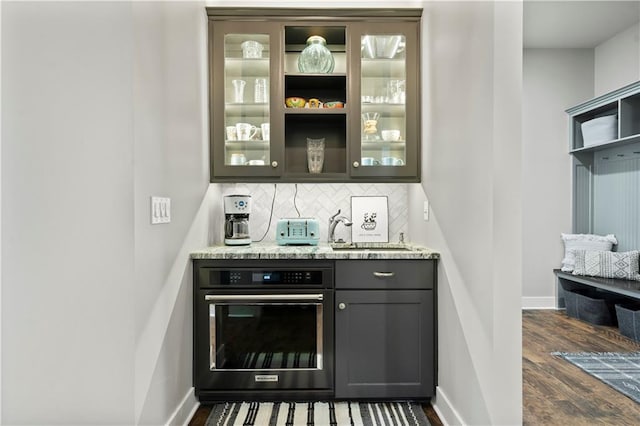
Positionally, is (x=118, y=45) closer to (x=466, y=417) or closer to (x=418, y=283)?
(x=418, y=283)

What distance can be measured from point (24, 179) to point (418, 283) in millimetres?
2050

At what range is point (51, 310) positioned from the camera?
1563 millimetres

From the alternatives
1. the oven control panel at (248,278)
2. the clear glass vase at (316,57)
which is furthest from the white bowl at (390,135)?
the oven control panel at (248,278)

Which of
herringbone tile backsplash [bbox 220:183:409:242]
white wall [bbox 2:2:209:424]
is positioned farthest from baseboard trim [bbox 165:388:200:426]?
herringbone tile backsplash [bbox 220:183:409:242]

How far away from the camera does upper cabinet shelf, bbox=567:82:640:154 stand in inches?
146

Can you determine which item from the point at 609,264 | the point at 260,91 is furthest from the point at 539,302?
the point at 260,91

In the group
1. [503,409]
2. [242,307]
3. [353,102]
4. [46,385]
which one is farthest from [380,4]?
[46,385]

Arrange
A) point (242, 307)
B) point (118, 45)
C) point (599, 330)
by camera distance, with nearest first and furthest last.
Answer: point (118, 45) → point (242, 307) → point (599, 330)

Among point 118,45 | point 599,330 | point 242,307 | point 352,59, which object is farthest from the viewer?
point 599,330

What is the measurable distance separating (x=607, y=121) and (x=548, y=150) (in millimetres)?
674

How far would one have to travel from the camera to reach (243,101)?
2701 mm

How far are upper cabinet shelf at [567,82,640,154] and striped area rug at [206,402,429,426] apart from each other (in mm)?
3374

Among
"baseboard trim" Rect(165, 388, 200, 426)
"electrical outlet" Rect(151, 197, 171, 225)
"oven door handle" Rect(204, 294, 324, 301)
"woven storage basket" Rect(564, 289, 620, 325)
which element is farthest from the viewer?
"woven storage basket" Rect(564, 289, 620, 325)

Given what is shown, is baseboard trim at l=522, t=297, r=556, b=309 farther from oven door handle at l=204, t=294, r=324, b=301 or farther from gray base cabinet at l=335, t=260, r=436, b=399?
oven door handle at l=204, t=294, r=324, b=301
